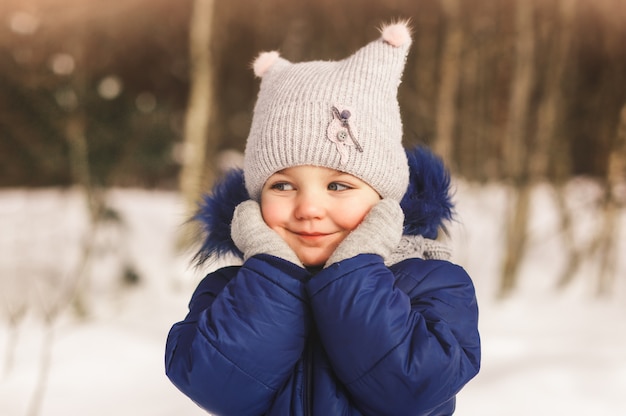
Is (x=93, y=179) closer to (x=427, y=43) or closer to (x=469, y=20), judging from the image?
(x=469, y=20)

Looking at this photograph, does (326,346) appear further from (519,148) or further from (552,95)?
(552,95)

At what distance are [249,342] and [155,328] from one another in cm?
385

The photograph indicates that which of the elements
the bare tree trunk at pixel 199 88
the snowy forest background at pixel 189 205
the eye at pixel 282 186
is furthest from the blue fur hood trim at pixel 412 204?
the bare tree trunk at pixel 199 88

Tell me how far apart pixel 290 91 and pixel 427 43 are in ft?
31.9

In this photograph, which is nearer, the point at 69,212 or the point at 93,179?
the point at 93,179

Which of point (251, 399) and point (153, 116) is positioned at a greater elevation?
point (153, 116)

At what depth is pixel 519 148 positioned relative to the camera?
6.18m

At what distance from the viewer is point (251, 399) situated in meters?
1.32

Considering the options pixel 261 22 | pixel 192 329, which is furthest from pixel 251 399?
pixel 261 22

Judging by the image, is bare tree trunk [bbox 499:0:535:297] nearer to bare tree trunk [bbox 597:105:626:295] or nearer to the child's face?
bare tree trunk [bbox 597:105:626:295]

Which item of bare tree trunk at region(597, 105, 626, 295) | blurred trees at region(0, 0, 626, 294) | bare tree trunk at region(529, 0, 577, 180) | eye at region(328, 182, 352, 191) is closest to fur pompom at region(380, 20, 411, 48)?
eye at region(328, 182, 352, 191)

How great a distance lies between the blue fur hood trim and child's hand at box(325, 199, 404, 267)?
0.20 m

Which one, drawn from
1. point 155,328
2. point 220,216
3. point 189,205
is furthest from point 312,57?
point 220,216

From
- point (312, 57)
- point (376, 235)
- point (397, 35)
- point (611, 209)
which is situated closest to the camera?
point (376, 235)
